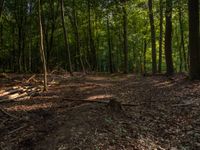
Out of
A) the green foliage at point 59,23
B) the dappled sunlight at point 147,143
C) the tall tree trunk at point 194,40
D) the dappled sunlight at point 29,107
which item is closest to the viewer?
the dappled sunlight at point 147,143

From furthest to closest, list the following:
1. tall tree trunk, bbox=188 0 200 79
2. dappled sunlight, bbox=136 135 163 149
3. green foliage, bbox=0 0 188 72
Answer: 1. green foliage, bbox=0 0 188 72
2. tall tree trunk, bbox=188 0 200 79
3. dappled sunlight, bbox=136 135 163 149

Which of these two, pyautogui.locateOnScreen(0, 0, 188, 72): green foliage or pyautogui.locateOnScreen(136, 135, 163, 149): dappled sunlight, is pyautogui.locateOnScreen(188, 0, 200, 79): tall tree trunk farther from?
pyautogui.locateOnScreen(0, 0, 188, 72): green foliage

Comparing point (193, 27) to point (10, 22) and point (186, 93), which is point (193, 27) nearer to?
point (186, 93)

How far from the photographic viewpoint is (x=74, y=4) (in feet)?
107

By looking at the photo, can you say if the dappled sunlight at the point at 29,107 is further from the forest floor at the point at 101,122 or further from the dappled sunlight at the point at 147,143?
the dappled sunlight at the point at 147,143

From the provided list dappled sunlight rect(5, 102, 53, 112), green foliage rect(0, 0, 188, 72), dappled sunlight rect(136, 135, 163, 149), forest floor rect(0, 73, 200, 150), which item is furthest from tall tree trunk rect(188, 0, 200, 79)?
green foliage rect(0, 0, 188, 72)

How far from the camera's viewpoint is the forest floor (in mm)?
8273

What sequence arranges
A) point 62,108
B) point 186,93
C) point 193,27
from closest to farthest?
point 62,108, point 186,93, point 193,27

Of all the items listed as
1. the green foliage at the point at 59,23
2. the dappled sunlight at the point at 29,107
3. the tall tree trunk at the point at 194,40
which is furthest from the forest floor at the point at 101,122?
the green foliage at the point at 59,23

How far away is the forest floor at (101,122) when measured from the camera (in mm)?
8273

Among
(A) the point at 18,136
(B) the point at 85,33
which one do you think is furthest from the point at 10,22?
(A) the point at 18,136

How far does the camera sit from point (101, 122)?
30.1ft

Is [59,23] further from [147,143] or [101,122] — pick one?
[147,143]

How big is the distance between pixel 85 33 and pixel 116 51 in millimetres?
8724
